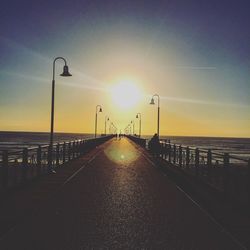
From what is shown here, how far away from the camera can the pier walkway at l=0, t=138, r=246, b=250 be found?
272 inches

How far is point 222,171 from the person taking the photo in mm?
12516

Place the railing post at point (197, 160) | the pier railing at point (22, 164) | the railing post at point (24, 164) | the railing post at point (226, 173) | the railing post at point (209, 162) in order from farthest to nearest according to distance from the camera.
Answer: the railing post at point (197, 160), the railing post at point (24, 164), the railing post at point (209, 162), the pier railing at point (22, 164), the railing post at point (226, 173)

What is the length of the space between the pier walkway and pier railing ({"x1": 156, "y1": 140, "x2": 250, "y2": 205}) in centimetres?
112

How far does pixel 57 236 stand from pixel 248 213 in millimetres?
4925

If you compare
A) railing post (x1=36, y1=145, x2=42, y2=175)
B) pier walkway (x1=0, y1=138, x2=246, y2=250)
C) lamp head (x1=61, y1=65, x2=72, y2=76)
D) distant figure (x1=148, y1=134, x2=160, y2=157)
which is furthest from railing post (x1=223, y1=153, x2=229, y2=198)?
distant figure (x1=148, y1=134, x2=160, y2=157)

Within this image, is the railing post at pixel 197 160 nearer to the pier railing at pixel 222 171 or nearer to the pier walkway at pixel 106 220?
the pier railing at pixel 222 171

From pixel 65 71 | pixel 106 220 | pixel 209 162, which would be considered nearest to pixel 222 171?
pixel 209 162

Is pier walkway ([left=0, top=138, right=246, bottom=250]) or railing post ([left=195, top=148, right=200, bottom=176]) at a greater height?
railing post ([left=195, top=148, right=200, bottom=176])

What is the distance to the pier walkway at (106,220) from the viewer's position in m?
6.90

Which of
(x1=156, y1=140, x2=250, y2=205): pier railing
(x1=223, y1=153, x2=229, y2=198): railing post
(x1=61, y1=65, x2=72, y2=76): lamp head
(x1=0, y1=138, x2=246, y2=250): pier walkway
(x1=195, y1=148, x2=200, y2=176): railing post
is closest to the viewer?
(x1=0, y1=138, x2=246, y2=250): pier walkway

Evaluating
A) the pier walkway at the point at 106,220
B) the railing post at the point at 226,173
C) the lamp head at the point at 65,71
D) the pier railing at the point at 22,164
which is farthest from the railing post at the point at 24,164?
the lamp head at the point at 65,71

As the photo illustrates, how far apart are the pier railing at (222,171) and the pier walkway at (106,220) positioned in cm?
112

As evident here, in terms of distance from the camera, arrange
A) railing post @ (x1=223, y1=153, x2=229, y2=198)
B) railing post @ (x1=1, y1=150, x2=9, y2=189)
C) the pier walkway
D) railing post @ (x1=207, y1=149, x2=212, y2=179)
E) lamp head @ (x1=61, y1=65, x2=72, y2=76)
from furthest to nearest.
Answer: lamp head @ (x1=61, y1=65, x2=72, y2=76) < railing post @ (x1=207, y1=149, x2=212, y2=179) < railing post @ (x1=1, y1=150, x2=9, y2=189) < railing post @ (x1=223, y1=153, x2=229, y2=198) < the pier walkway

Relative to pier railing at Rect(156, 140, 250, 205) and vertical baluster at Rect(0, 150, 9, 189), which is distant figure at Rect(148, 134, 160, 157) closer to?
pier railing at Rect(156, 140, 250, 205)
